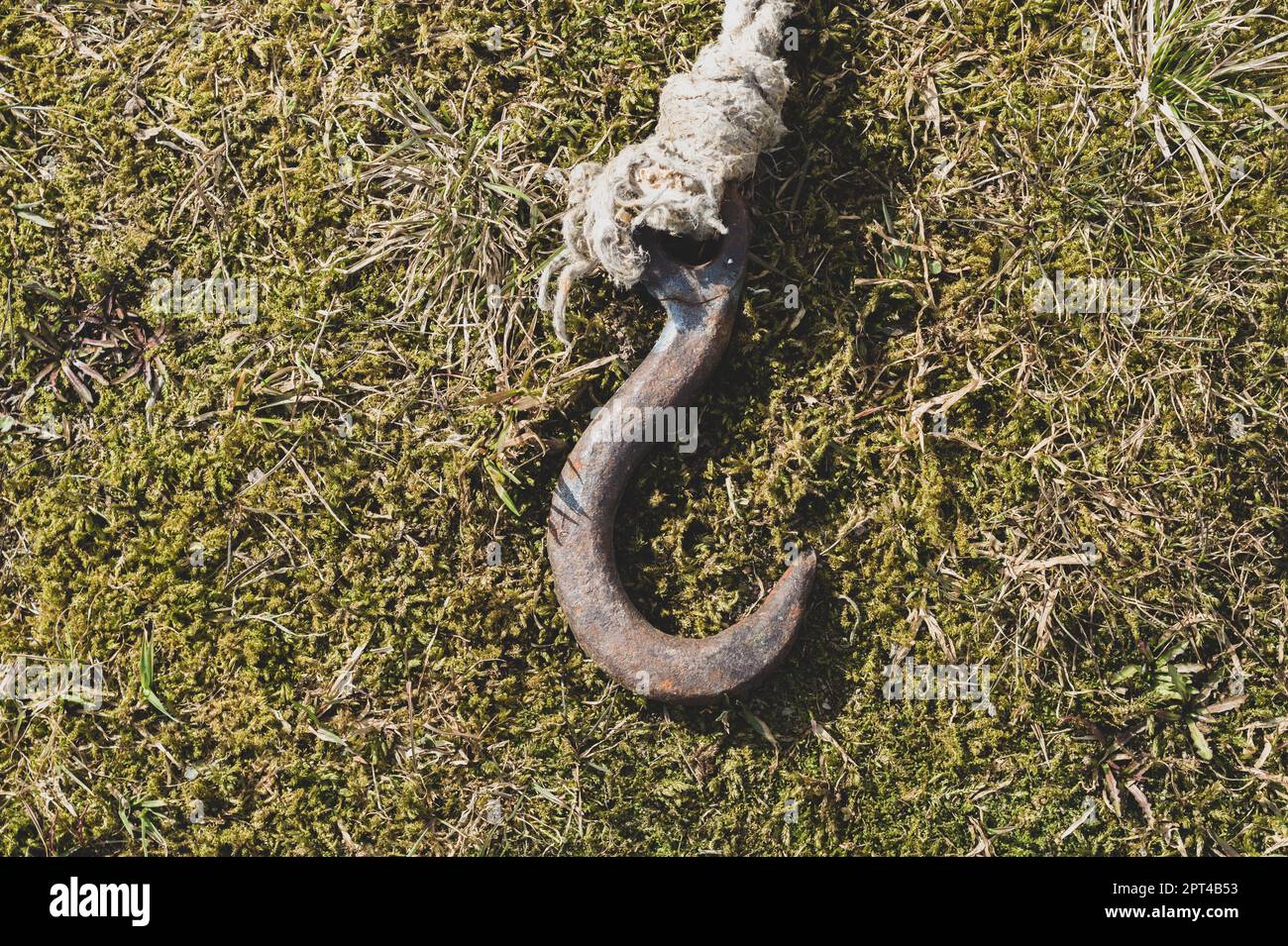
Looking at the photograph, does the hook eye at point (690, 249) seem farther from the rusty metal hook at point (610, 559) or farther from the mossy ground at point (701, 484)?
the mossy ground at point (701, 484)

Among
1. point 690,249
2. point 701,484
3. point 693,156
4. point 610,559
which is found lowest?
point 610,559

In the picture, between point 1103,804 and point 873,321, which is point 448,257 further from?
point 1103,804

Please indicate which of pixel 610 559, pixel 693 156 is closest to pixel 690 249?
pixel 693 156

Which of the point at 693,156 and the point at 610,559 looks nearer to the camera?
the point at 693,156

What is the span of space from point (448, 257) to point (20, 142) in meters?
1.42

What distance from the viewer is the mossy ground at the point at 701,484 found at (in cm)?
266

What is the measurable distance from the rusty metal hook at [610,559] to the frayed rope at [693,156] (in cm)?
10

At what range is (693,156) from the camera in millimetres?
2461

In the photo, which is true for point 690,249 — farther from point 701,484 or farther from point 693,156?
point 701,484

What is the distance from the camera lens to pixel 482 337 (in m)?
2.70

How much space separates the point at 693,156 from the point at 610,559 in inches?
45.3

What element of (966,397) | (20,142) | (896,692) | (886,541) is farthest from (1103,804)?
(20,142)

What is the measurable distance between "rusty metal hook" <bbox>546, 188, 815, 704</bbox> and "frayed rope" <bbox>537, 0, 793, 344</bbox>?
0.10 metres

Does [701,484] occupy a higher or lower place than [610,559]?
higher
